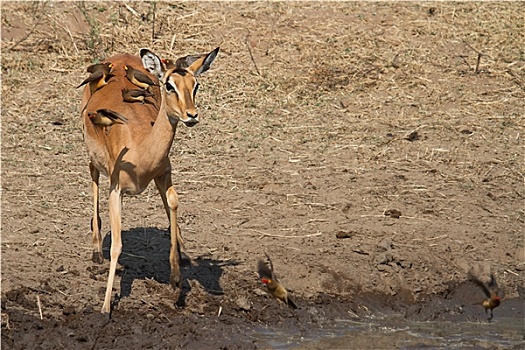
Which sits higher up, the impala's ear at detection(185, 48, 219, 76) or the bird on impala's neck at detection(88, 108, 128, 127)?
the impala's ear at detection(185, 48, 219, 76)

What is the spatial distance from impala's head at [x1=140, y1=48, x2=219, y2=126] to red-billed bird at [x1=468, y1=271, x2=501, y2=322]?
2300 millimetres

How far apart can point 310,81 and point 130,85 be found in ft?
12.6

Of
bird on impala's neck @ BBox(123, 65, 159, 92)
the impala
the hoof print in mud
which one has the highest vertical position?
bird on impala's neck @ BBox(123, 65, 159, 92)

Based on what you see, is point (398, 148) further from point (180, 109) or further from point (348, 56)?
point (180, 109)

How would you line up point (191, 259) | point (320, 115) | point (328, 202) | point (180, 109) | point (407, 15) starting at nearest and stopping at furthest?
1. point (180, 109)
2. point (191, 259)
3. point (328, 202)
4. point (320, 115)
5. point (407, 15)

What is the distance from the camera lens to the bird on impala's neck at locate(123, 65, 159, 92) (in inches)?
279

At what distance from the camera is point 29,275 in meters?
6.67

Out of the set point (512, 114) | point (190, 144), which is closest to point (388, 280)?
point (190, 144)

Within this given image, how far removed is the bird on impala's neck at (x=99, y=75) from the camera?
23.7 feet

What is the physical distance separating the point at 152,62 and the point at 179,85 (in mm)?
363

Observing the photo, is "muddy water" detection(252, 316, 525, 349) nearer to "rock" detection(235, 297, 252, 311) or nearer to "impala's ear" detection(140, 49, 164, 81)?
"rock" detection(235, 297, 252, 311)

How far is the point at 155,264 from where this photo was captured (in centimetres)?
716

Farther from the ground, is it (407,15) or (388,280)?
(407,15)

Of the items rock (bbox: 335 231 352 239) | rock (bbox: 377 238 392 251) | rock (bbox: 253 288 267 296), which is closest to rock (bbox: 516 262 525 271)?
rock (bbox: 377 238 392 251)
